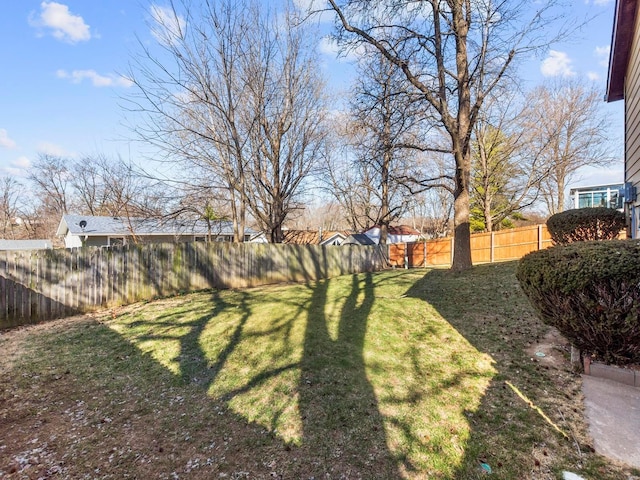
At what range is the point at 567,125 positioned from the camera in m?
17.7

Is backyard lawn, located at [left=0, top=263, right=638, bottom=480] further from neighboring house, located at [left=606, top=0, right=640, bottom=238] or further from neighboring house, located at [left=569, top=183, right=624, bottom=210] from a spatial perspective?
neighboring house, located at [left=569, top=183, right=624, bottom=210]

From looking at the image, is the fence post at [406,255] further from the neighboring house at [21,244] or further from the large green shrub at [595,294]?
the neighboring house at [21,244]

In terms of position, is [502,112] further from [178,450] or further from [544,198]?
[178,450]

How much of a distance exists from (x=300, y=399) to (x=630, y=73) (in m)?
8.71

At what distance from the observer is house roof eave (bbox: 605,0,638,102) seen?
5.68m

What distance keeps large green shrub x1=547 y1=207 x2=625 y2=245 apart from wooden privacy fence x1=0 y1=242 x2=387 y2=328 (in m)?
8.22

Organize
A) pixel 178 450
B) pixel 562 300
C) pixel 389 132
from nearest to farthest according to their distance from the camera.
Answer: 1. pixel 178 450
2. pixel 562 300
3. pixel 389 132

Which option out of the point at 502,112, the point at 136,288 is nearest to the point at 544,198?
the point at 502,112

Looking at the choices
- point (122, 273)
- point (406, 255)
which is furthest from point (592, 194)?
point (122, 273)

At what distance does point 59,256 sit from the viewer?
6.43m

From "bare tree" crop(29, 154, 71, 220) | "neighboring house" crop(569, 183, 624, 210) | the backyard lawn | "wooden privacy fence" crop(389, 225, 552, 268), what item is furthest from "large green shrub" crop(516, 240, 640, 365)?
"bare tree" crop(29, 154, 71, 220)

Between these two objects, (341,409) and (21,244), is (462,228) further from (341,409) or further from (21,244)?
(21,244)

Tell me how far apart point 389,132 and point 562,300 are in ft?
24.4

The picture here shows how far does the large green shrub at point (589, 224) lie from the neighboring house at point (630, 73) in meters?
0.58
